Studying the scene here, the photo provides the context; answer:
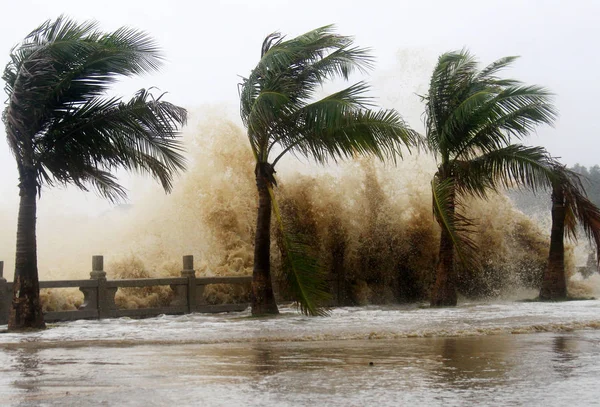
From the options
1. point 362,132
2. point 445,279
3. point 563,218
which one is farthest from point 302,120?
point 563,218

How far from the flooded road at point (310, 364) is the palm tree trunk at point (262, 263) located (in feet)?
7.73

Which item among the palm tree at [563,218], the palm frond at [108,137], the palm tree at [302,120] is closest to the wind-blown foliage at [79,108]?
the palm frond at [108,137]

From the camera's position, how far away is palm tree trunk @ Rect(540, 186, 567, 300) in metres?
21.8

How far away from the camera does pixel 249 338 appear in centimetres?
1281

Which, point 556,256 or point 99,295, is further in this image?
point 556,256

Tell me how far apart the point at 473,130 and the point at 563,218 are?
358 cm

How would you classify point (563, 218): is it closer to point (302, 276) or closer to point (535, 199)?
point (302, 276)

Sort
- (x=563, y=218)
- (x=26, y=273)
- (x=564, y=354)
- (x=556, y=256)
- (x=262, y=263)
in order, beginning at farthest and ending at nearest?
1. (x=556, y=256)
2. (x=563, y=218)
3. (x=262, y=263)
4. (x=26, y=273)
5. (x=564, y=354)

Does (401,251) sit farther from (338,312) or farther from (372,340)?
(372,340)

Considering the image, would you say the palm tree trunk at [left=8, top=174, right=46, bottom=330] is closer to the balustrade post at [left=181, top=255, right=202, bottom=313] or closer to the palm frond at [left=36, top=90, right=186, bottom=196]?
the palm frond at [left=36, top=90, right=186, bottom=196]

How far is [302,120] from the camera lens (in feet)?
57.5

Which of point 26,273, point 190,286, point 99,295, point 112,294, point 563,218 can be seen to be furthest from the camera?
point 563,218

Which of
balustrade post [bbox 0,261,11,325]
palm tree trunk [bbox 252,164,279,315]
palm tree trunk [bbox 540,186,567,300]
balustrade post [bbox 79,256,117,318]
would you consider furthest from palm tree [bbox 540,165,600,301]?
balustrade post [bbox 0,261,11,325]

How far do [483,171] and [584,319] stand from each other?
6025 mm
